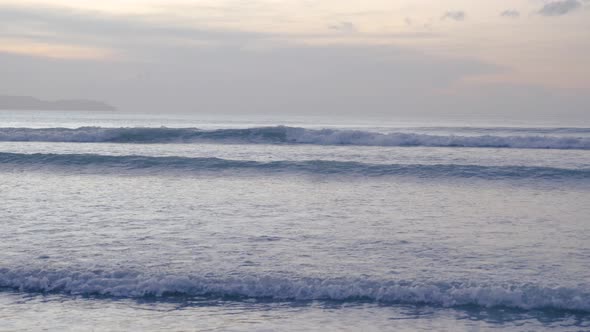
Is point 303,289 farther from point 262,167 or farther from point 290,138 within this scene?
point 290,138

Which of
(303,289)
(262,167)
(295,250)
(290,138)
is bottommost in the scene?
(303,289)

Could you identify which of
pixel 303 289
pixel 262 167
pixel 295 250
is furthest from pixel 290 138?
pixel 303 289

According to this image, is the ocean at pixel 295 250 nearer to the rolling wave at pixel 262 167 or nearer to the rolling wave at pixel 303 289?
the rolling wave at pixel 303 289

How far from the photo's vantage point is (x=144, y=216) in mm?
11164

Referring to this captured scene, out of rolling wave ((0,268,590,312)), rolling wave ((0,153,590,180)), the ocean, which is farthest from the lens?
rolling wave ((0,153,590,180))

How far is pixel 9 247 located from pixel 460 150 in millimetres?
21312

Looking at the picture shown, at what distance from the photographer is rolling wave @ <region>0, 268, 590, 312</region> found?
22.5ft

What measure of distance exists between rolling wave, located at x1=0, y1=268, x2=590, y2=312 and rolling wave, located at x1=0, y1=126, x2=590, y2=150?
21.2 meters

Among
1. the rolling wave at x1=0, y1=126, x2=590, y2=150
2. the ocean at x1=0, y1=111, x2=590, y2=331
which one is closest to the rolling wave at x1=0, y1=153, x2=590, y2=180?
the ocean at x1=0, y1=111, x2=590, y2=331

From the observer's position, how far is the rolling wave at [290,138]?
2842 cm

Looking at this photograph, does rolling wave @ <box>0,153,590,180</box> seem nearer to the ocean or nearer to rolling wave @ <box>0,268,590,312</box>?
the ocean

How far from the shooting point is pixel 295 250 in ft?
28.5

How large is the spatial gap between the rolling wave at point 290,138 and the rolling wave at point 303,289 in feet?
69.6

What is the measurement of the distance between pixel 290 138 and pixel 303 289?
897 inches
